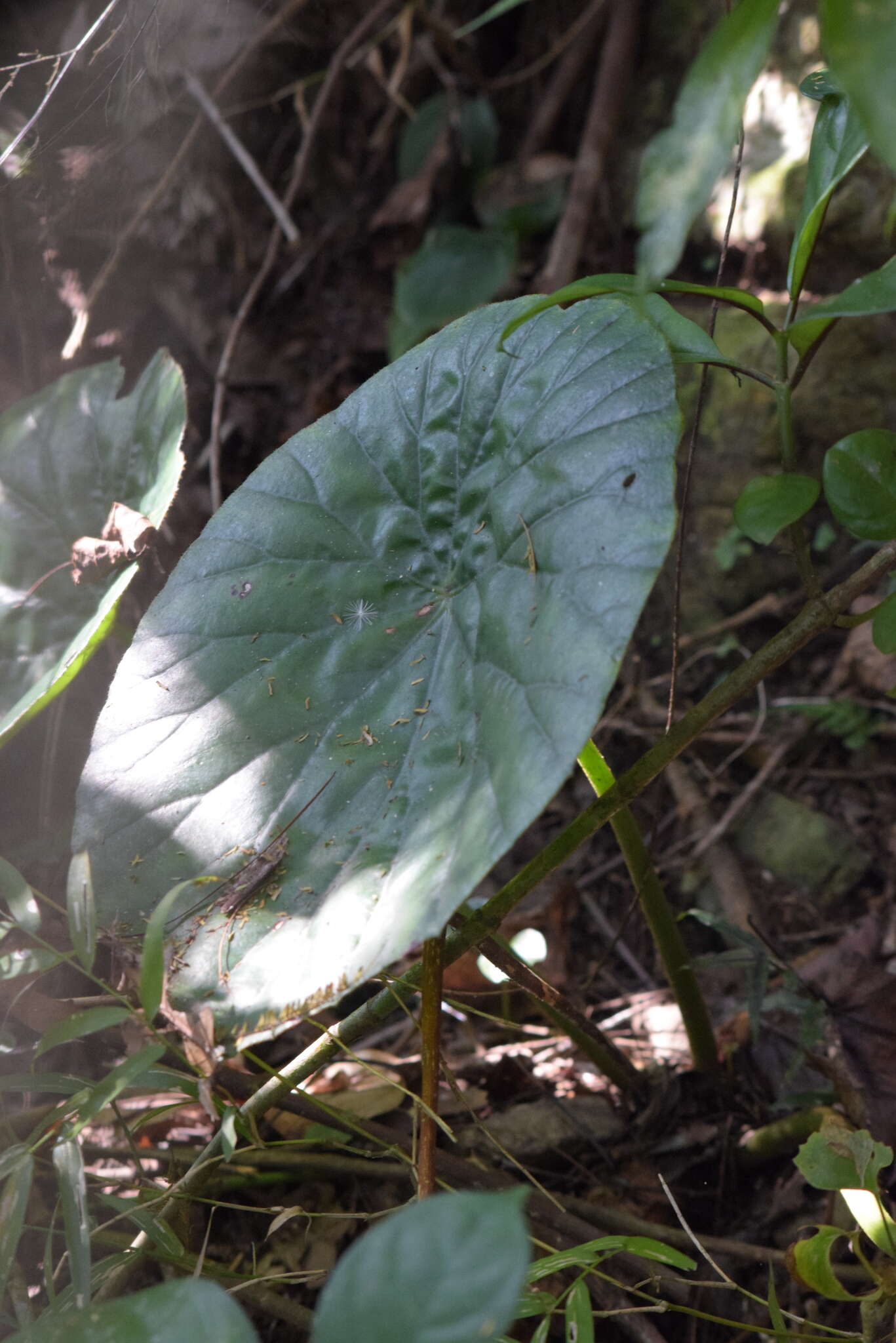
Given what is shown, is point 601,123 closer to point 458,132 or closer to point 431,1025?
point 458,132

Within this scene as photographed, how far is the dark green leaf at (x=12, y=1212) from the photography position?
587 mm

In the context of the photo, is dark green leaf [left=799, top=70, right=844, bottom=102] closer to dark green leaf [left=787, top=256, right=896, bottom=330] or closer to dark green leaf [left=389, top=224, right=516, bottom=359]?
dark green leaf [left=787, top=256, right=896, bottom=330]

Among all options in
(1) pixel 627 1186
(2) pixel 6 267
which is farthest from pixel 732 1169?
(2) pixel 6 267

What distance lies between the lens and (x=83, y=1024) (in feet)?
1.98

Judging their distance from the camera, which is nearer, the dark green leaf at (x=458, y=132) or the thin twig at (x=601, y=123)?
the thin twig at (x=601, y=123)

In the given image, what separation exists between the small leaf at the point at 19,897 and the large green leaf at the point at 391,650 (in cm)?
7

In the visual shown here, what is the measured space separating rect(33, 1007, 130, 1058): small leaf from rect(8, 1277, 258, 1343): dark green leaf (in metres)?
0.16

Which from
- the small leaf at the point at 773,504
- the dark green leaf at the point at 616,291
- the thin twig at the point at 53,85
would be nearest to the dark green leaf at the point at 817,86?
the dark green leaf at the point at 616,291

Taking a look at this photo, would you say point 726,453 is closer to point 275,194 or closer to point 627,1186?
point 627,1186

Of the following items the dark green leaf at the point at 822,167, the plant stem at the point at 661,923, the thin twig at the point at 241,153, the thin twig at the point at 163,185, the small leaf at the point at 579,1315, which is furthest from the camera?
the thin twig at the point at 241,153

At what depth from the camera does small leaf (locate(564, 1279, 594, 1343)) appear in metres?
0.55

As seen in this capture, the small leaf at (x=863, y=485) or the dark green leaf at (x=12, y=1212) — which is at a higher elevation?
the dark green leaf at (x=12, y=1212)

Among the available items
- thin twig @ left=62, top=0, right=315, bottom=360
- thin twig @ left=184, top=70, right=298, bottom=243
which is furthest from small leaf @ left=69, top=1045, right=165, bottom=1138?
thin twig @ left=184, top=70, right=298, bottom=243

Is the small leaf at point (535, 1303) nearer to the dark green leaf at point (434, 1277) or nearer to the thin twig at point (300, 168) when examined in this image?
the dark green leaf at point (434, 1277)
